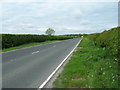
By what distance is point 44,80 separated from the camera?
28.7 feet

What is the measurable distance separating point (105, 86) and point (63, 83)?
65.6 inches

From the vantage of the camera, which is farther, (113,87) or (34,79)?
(34,79)

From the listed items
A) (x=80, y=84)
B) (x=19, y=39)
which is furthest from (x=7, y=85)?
(x=19, y=39)

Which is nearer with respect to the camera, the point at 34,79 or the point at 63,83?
the point at 63,83

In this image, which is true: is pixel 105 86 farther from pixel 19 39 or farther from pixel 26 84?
pixel 19 39

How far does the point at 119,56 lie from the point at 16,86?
18.7ft

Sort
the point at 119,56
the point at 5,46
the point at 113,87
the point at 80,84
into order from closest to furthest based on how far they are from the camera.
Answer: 1. the point at 113,87
2. the point at 80,84
3. the point at 119,56
4. the point at 5,46

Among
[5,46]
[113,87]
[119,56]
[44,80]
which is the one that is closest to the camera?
[113,87]

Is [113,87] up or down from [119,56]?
down

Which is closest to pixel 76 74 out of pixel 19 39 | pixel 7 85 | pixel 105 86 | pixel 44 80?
pixel 44 80

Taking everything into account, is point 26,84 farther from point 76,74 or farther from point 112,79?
point 112,79

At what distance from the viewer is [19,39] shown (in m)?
41.0

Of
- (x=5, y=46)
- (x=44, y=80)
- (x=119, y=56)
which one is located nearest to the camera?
(x=44, y=80)

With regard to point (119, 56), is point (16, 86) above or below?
below
